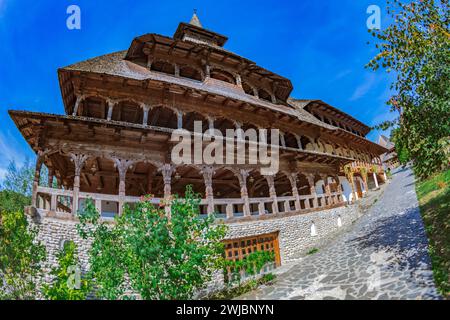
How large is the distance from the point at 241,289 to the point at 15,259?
674 centimetres

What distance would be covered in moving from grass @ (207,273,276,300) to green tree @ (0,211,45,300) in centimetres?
538

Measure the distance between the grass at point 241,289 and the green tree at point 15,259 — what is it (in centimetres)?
538

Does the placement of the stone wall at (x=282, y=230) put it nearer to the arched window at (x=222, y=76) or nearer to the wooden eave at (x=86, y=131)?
the wooden eave at (x=86, y=131)

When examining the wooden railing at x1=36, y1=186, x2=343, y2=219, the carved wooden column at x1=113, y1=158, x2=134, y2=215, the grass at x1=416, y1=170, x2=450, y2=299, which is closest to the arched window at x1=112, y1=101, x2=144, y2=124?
the carved wooden column at x1=113, y1=158, x2=134, y2=215

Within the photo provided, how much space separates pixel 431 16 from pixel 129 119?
566 inches

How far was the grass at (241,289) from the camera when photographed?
891 cm

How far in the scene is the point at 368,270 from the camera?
7.96 m

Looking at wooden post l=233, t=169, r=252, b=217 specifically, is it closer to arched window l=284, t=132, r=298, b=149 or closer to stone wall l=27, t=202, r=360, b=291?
stone wall l=27, t=202, r=360, b=291

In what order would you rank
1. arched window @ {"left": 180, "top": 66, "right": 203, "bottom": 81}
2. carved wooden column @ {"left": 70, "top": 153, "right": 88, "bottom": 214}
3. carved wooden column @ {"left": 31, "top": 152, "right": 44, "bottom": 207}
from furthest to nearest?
arched window @ {"left": 180, "top": 66, "right": 203, "bottom": 81}, carved wooden column @ {"left": 70, "top": 153, "right": 88, "bottom": 214}, carved wooden column @ {"left": 31, "top": 152, "right": 44, "bottom": 207}

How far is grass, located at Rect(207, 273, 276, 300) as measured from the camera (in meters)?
8.91

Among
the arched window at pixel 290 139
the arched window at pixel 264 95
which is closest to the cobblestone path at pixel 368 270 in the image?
the arched window at pixel 290 139
